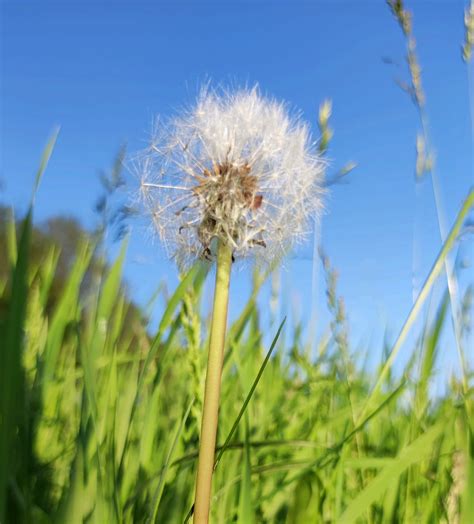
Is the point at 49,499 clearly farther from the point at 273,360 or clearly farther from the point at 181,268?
the point at 273,360

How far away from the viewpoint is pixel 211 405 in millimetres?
618

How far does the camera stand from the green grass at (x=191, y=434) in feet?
2.37

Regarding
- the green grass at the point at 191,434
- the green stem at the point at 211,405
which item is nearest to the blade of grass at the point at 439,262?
the green grass at the point at 191,434

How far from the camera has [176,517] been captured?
37.8 inches

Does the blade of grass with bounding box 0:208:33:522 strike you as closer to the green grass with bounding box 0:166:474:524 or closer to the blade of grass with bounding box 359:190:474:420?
the green grass with bounding box 0:166:474:524

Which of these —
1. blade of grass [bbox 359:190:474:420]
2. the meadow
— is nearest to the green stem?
the meadow

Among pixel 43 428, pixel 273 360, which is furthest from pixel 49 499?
pixel 273 360

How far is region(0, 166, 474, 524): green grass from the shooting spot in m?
0.72

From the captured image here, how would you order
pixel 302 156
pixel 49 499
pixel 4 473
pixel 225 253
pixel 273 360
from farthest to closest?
1. pixel 273 360
2. pixel 49 499
3. pixel 302 156
4. pixel 225 253
5. pixel 4 473

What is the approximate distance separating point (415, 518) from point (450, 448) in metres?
0.25

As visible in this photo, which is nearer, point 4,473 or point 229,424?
point 4,473

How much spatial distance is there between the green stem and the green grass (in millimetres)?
55

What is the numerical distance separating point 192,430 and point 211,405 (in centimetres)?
45

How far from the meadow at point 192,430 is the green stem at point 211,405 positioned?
0.05 m
